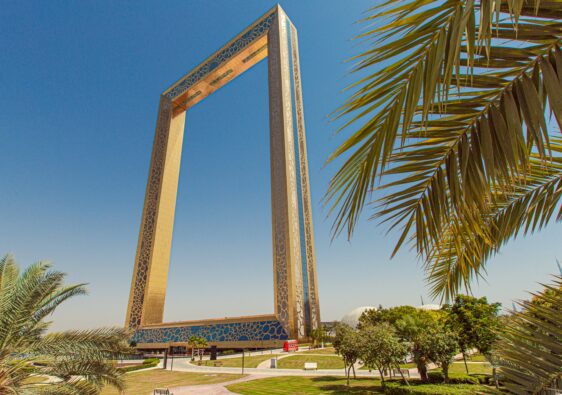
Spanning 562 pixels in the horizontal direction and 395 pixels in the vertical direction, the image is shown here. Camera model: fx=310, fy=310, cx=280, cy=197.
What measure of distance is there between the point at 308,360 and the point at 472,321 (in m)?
10.6

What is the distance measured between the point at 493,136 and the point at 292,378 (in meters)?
17.7

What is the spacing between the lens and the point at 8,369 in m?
5.37

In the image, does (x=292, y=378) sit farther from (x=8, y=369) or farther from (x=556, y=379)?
(x=556, y=379)

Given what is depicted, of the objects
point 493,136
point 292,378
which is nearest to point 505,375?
point 493,136

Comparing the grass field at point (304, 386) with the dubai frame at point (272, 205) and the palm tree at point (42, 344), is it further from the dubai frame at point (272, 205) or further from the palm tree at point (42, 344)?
the palm tree at point (42, 344)

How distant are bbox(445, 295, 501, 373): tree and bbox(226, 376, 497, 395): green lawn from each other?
4.69 meters

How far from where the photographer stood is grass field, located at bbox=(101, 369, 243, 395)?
14.6m

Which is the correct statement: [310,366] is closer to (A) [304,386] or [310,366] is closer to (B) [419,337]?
(A) [304,386]

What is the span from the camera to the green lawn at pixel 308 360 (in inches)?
779

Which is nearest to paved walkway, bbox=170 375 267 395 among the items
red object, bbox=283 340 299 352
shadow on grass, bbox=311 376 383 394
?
shadow on grass, bbox=311 376 383 394

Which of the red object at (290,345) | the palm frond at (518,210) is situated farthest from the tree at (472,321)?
the palm frond at (518,210)

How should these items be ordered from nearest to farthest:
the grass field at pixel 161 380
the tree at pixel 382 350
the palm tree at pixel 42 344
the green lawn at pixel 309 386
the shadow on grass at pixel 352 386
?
1. the palm tree at pixel 42 344
2. the tree at pixel 382 350
3. the green lawn at pixel 309 386
4. the shadow on grass at pixel 352 386
5. the grass field at pixel 161 380

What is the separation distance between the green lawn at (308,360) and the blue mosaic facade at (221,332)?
1825mm

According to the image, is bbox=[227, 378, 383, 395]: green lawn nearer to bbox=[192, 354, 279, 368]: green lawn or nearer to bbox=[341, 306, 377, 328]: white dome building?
bbox=[192, 354, 279, 368]: green lawn
